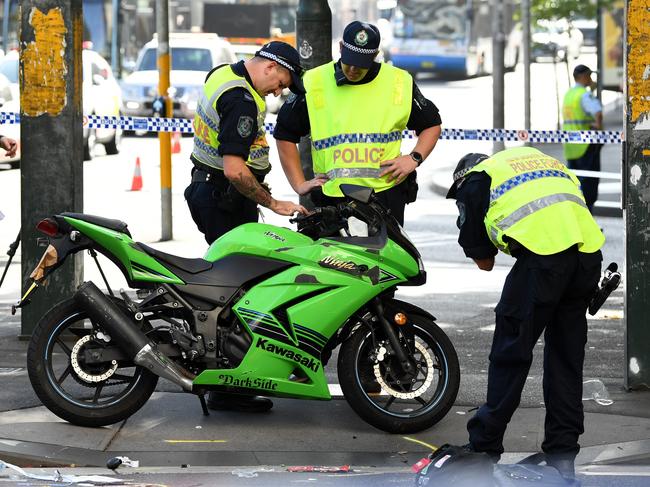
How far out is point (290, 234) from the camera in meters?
7.11

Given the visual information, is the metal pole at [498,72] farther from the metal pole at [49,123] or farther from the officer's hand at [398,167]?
the officer's hand at [398,167]

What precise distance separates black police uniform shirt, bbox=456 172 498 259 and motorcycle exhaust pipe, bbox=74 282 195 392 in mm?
1613

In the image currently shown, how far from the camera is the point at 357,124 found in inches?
297

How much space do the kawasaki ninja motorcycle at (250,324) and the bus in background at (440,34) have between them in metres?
38.0

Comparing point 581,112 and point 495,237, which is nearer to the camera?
point 495,237

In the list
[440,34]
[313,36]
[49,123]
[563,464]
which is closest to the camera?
[563,464]

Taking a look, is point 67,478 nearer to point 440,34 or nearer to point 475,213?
point 475,213

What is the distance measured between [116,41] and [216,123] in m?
29.1

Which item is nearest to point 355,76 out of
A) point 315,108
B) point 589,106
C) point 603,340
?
point 315,108

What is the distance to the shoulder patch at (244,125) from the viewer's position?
7305 millimetres

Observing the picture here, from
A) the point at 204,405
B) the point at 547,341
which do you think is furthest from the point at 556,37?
the point at 547,341

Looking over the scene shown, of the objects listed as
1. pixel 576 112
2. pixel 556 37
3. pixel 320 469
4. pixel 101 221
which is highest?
pixel 556 37

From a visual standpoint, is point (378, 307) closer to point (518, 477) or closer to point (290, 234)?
point (290, 234)

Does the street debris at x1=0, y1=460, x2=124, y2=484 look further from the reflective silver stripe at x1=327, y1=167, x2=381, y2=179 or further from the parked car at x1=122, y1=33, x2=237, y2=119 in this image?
the parked car at x1=122, y1=33, x2=237, y2=119
